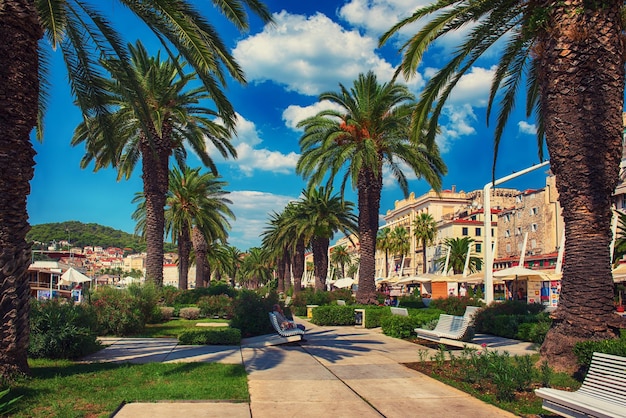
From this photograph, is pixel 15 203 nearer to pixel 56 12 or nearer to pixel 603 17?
pixel 56 12

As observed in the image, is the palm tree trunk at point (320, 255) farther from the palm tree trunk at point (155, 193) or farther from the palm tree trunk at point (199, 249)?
the palm tree trunk at point (155, 193)

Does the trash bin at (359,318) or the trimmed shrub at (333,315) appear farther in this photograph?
the trimmed shrub at (333,315)

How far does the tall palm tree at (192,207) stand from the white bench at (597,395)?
32.9m

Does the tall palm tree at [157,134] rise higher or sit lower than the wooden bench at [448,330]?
higher

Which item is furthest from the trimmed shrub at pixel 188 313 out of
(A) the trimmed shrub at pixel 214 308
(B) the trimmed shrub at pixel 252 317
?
(B) the trimmed shrub at pixel 252 317

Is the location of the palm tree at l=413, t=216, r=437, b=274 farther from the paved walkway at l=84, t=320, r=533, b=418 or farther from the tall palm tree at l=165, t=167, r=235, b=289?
the paved walkway at l=84, t=320, r=533, b=418

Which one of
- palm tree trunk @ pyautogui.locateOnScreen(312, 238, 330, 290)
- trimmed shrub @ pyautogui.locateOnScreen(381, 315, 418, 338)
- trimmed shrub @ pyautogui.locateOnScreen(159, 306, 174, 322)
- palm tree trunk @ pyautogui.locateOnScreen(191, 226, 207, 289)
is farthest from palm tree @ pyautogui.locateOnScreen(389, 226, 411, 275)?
trimmed shrub @ pyautogui.locateOnScreen(381, 315, 418, 338)

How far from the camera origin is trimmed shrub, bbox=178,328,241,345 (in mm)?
13438

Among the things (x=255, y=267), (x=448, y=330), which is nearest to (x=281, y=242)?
(x=448, y=330)

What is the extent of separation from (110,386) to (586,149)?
9.21 m

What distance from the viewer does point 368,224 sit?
24.4 metres

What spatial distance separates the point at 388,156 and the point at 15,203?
1861cm

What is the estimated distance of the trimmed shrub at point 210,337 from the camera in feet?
44.1

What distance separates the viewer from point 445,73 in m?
13.2
